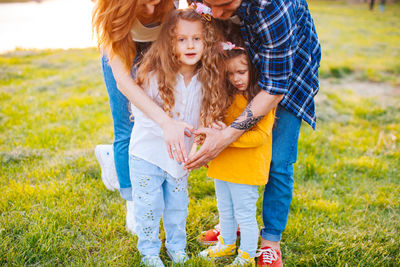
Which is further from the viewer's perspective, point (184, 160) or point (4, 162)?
point (4, 162)

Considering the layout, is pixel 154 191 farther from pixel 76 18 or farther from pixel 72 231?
pixel 76 18

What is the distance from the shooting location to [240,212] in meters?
Result: 2.26

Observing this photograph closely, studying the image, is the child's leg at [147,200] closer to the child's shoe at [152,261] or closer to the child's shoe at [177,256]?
the child's shoe at [152,261]

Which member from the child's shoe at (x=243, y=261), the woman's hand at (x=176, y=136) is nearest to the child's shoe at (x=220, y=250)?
the child's shoe at (x=243, y=261)

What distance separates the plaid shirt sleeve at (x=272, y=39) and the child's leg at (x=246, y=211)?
66cm

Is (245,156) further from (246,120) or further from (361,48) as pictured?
(361,48)

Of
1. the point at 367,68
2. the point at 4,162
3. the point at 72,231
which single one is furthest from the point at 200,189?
the point at 367,68

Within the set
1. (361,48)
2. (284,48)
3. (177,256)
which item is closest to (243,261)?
(177,256)

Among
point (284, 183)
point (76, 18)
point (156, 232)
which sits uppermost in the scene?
point (76, 18)

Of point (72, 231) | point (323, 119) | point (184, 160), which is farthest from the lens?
point (323, 119)

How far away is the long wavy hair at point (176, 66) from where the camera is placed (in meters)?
2.01

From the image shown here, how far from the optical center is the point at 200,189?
10.3ft

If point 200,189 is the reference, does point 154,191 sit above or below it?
above

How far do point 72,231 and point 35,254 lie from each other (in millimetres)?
298
